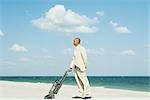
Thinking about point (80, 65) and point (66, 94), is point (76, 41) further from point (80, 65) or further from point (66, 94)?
point (66, 94)

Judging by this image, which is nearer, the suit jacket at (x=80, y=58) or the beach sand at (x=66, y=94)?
the suit jacket at (x=80, y=58)

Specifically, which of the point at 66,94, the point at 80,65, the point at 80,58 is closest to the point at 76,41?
the point at 80,58

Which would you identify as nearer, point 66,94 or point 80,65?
point 80,65

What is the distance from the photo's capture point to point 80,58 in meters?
15.7

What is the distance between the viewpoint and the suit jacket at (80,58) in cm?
1563

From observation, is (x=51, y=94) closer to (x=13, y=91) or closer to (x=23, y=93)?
(x=23, y=93)

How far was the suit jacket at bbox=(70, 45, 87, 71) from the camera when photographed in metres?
15.6

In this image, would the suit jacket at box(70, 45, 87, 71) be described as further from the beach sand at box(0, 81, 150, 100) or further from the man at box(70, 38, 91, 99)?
the beach sand at box(0, 81, 150, 100)

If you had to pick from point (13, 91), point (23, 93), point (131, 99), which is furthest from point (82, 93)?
point (13, 91)

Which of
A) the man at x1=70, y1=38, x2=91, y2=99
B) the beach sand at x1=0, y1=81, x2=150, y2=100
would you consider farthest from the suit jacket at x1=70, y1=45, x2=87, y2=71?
the beach sand at x1=0, y1=81, x2=150, y2=100

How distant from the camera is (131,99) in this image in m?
15.9

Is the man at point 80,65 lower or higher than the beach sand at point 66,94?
higher

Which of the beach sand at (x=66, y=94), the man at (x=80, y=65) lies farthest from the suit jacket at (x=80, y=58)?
the beach sand at (x=66, y=94)

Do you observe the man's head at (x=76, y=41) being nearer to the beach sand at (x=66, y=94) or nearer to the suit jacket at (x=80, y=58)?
the suit jacket at (x=80, y=58)
